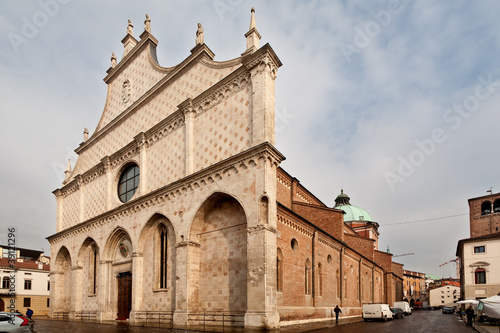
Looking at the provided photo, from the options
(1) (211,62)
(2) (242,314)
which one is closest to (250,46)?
(1) (211,62)

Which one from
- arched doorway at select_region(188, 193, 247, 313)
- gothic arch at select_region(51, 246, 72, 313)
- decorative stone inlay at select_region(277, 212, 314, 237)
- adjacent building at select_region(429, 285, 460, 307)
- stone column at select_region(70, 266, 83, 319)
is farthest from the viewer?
adjacent building at select_region(429, 285, 460, 307)

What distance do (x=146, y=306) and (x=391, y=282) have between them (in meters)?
36.0

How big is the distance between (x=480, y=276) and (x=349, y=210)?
70.6 feet

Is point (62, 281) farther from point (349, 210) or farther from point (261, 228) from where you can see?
point (349, 210)

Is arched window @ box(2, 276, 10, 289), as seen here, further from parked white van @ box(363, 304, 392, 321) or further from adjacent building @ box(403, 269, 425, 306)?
adjacent building @ box(403, 269, 425, 306)

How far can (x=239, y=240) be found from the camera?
54.7 feet

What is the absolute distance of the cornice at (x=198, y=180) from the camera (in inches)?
622

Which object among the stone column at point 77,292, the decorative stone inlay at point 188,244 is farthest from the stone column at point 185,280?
the stone column at point 77,292

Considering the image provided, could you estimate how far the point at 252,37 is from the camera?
17531mm

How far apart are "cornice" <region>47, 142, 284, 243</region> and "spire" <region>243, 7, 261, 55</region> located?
5096 mm

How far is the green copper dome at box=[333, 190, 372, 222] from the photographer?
60.2 metres

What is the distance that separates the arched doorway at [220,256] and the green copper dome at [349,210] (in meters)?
45.6

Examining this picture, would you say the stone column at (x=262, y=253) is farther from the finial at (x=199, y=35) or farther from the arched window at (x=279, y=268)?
the finial at (x=199, y=35)

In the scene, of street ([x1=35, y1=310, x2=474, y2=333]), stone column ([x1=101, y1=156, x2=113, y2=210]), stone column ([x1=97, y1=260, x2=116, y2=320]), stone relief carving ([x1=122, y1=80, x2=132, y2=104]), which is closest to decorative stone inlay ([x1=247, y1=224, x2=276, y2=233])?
street ([x1=35, y1=310, x2=474, y2=333])
